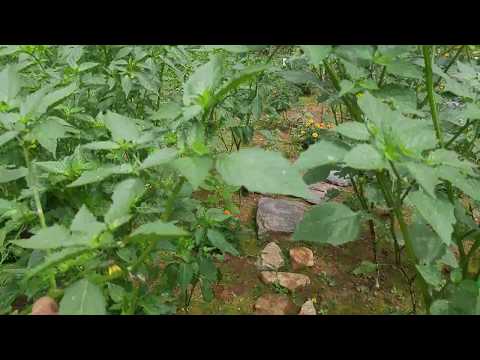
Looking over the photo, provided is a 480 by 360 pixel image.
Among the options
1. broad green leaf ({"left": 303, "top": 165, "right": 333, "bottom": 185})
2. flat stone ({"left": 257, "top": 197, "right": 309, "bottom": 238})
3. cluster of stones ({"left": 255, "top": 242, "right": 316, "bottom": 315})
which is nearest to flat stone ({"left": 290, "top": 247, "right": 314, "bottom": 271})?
cluster of stones ({"left": 255, "top": 242, "right": 316, "bottom": 315})

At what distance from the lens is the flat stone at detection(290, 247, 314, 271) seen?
113 inches

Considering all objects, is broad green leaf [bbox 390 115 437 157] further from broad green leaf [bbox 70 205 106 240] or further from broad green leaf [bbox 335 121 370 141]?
broad green leaf [bbox 70 205 106 240]

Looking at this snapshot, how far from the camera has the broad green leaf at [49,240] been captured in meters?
0.88

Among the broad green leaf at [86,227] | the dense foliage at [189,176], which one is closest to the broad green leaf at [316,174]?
the dense foliage at [189,176]

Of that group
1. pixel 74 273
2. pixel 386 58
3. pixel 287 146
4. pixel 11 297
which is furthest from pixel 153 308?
pixel 287 146

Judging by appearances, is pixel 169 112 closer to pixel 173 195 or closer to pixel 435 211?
pixel 173 195

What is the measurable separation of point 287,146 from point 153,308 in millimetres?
3360

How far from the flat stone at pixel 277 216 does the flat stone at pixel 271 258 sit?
0.14 m

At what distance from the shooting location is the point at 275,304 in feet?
8.43

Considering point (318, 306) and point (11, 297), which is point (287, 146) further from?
point (11, 297)

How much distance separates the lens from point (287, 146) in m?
4.43

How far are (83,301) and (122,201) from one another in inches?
9.3

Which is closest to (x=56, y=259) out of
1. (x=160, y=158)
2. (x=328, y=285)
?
(x=160, y=158)

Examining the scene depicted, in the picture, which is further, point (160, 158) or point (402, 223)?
point (402, 223)
